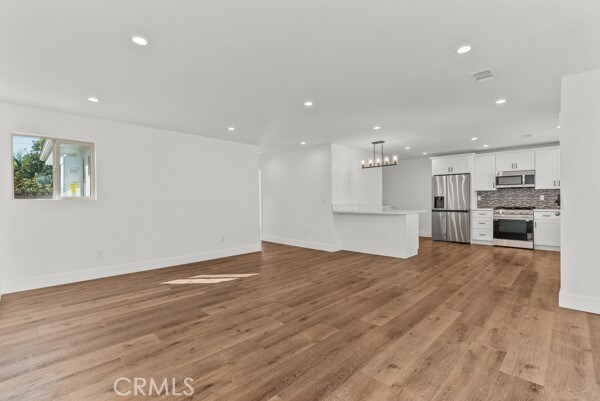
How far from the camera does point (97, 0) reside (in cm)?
193

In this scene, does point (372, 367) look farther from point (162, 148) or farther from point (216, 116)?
point (162, 148)

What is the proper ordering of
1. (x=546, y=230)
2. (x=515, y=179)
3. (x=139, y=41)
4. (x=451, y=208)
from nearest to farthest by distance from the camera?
(x=139, y=41), (x=546, y=230), (x=515, y=179), (x=451, y=208)

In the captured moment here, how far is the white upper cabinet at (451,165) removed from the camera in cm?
777

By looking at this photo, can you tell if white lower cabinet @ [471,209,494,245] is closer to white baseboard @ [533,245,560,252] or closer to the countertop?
white baseboard @ [533,245,560,252]

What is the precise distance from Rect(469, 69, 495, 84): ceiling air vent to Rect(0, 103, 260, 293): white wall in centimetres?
492

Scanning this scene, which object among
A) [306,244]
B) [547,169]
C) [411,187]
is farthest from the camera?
[411,187]

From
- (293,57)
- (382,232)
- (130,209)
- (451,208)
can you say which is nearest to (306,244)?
(382,232)

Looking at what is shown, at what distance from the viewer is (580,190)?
3.11 metres

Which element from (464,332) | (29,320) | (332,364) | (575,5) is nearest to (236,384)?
(332,364)

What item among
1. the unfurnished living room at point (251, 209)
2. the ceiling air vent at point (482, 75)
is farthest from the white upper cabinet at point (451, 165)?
the ceiling air vent at point (482, 75)

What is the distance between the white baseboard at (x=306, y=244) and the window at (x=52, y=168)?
469 centimetres

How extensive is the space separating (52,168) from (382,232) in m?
6.24

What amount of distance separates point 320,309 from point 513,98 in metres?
3.98

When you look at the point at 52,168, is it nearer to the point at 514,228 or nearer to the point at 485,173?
the point at 485,173
